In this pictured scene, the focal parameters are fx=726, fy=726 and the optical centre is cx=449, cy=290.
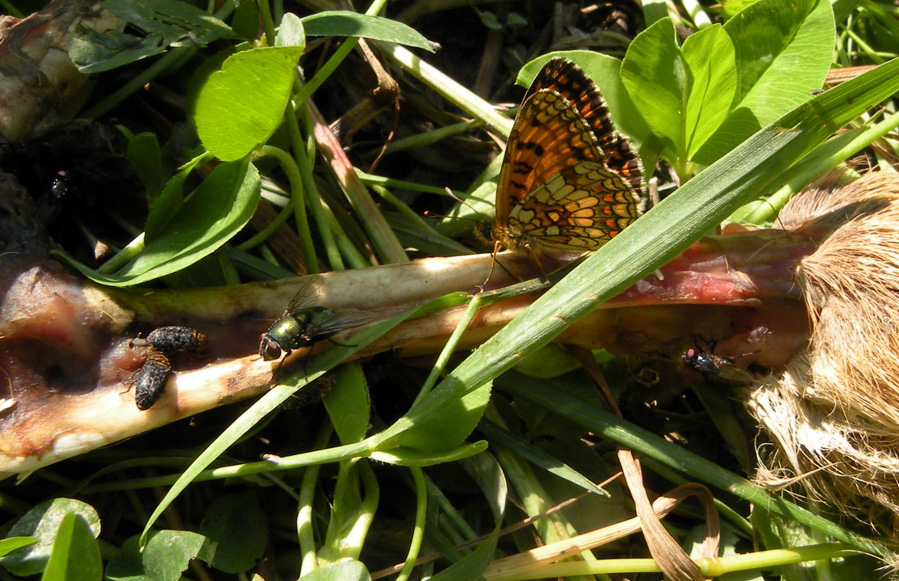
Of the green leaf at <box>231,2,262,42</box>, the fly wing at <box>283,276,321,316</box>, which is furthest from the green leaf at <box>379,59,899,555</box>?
the green leaf at <box>231,2,262,42</box>

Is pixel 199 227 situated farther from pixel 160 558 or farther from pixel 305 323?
pixel 160 558

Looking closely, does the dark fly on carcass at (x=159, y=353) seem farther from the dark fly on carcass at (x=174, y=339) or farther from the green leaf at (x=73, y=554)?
the green leaf at (x=73, y=554)

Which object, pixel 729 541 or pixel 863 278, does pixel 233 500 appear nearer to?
pixel 729 541

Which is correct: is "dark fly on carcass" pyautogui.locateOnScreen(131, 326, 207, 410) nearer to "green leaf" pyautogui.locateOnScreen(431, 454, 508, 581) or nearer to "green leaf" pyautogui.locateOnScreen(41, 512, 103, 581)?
"green leaf" pyautogui.locateOnScreen(41, 512, 103, 581)

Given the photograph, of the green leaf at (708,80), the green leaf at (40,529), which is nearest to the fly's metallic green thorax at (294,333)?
the green leaf at (40,529)

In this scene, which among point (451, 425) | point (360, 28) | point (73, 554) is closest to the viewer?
point (73, 554)

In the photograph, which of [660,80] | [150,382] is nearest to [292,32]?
[150,382]
